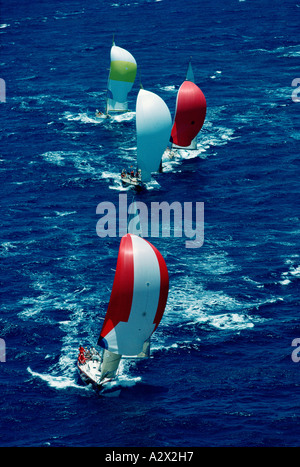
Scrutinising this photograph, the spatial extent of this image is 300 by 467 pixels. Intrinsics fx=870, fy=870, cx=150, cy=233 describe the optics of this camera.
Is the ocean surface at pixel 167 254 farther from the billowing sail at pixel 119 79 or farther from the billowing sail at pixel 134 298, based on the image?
the billowing sail at pixel 134 298

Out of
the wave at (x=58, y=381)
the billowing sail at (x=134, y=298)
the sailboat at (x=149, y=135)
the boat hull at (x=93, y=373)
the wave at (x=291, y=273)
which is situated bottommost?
the wave at (x=58, y=381)

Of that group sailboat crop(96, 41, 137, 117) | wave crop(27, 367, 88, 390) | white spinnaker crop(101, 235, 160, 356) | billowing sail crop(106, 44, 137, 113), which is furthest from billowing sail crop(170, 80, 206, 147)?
wave crop(27, 367, 88, 390)

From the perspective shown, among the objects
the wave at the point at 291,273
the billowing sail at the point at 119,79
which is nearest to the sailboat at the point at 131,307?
the wave at the point at 291,273

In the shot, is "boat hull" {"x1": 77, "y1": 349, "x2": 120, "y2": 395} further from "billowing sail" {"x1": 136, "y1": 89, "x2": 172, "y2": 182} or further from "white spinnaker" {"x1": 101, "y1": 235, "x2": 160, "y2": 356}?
"billowing sail" {"x1": 136, "y1": 89, "x2": 172, "y2": 182}

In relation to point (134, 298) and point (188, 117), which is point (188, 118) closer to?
point (188, 117)

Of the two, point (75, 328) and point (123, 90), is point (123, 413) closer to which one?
point (75, 328)

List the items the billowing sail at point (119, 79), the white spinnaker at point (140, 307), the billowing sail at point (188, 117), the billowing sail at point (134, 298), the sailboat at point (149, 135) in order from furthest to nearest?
the billowing sail at point (119, 79)
the billowing sail at point (188, 117)
the sailboat at point (149, 135)
the white spinnaker at point (140, 307)
the billowing sail at point (134, 298)

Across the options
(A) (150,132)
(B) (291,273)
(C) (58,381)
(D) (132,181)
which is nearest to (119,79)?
(A) (150,132)

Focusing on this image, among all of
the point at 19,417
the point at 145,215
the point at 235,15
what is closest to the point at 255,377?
the point at 19,417

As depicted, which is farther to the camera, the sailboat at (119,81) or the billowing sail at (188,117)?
the sailboat at (119,81)
